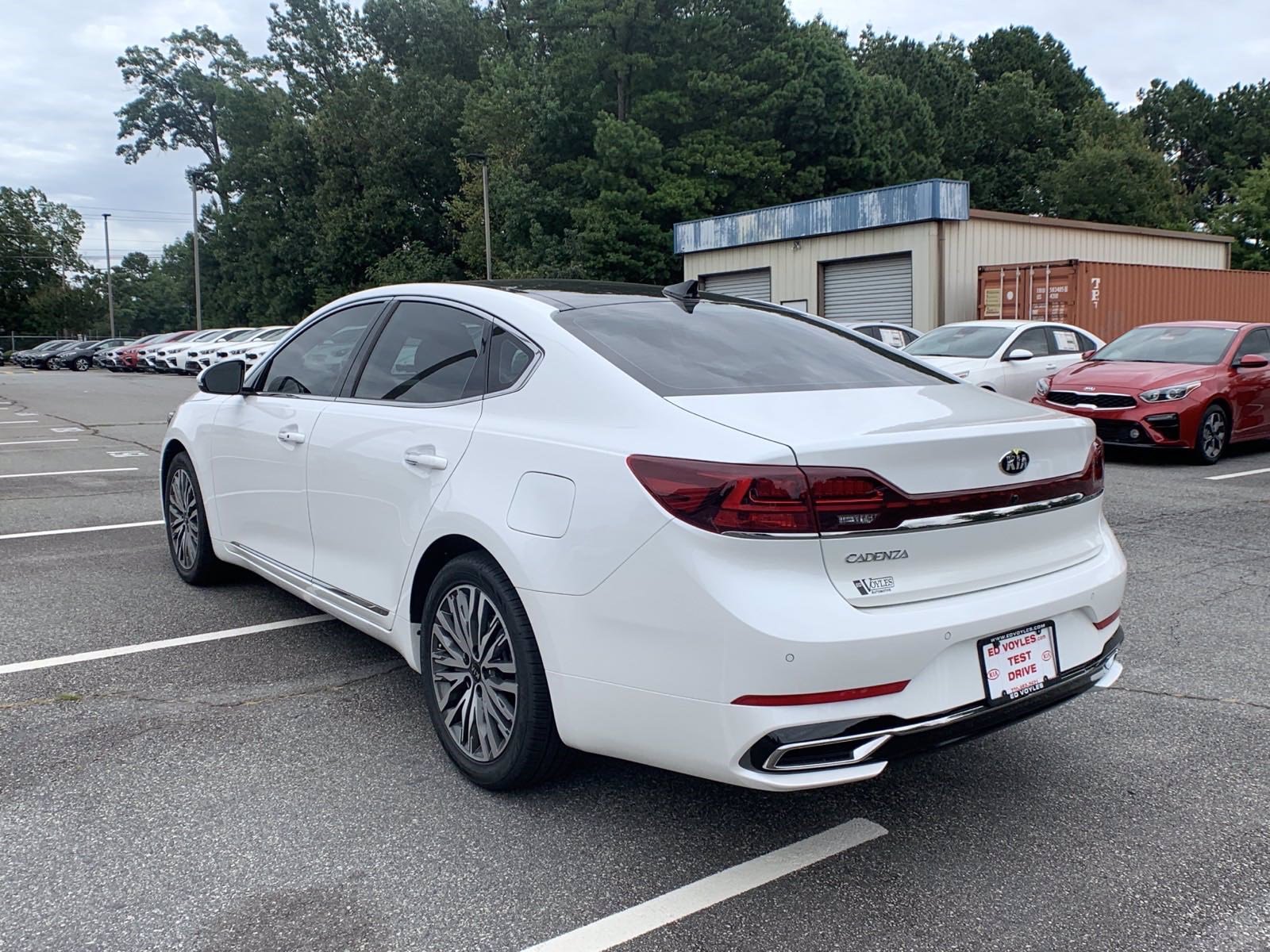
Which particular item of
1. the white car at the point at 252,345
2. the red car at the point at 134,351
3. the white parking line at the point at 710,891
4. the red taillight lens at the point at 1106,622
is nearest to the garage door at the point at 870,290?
the white car at the point at 252,345

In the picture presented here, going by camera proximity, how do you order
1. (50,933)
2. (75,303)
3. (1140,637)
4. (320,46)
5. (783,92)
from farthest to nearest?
(75,303), (320,46), (783,92), (1140,637), (50,933)

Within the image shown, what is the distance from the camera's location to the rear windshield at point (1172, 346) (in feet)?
37.2

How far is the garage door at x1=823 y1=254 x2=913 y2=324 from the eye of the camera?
81.6 ft

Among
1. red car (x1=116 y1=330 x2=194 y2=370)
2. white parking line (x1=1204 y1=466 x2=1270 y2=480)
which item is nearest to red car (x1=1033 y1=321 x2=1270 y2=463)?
white parking line (x1=1204 y1=466 x2=1270 y2=480)

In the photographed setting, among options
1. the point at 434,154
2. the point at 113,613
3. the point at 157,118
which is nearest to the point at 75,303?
the point at 157,118

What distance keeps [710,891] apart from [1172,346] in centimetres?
1086

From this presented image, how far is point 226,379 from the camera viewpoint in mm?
4906

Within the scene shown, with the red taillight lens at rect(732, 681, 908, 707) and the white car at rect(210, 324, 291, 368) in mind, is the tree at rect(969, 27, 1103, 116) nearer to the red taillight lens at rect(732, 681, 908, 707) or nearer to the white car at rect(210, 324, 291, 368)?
the white car at rect(210, 324, 291, 368)

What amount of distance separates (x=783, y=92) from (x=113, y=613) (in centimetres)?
4069

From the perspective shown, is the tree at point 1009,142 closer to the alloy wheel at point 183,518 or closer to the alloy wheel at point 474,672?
Answer: the alloy wheel at point 183,518

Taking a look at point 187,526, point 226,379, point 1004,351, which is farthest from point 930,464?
point 1004,351

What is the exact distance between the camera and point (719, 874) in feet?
9.01

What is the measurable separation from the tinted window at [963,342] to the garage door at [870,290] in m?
10.5

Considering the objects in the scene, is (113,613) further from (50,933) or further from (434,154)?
(434,154)
